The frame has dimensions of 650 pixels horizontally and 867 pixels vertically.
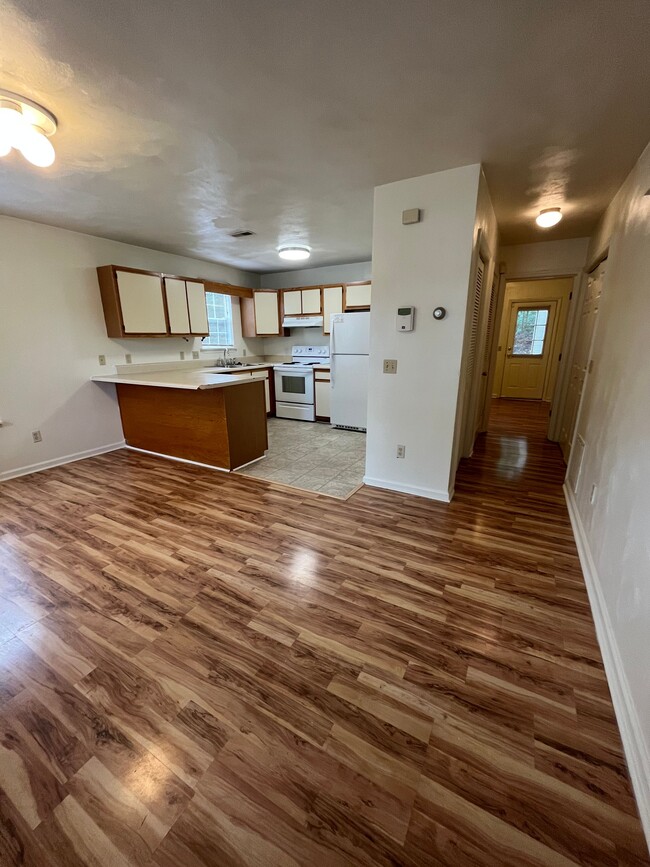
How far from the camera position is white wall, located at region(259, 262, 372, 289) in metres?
5.43

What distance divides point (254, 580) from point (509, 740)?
131 centimetres

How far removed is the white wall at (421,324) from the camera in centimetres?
237

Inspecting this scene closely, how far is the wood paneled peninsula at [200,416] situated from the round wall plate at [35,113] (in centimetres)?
173

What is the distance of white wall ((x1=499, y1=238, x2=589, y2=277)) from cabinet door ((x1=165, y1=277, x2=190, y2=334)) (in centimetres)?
408

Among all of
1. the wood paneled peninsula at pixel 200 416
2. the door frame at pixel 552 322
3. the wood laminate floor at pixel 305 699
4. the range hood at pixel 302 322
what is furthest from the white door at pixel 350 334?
the door frame at pixel 552 322

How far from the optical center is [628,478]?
5.13ft

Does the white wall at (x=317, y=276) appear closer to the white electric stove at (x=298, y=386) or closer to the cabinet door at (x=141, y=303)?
the white electric stove at (x=298, y=386)

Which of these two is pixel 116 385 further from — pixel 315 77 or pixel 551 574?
pixel 551 574

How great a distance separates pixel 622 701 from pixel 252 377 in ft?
10.5

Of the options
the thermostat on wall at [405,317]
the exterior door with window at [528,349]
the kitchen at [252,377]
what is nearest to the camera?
the thermostat on wall at [405,317]

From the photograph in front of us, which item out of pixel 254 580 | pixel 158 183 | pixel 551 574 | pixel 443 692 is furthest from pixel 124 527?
pixel 551 574

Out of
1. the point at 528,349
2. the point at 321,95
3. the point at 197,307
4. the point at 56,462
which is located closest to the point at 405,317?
the point at 321,95

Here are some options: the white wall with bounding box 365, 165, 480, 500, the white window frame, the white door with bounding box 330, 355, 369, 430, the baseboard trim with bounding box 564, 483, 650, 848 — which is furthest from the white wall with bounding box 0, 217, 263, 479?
the baseboard trim with bounding box 564, 483, 650, 848

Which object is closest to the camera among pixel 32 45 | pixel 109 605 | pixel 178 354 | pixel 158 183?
pixel 32 45
